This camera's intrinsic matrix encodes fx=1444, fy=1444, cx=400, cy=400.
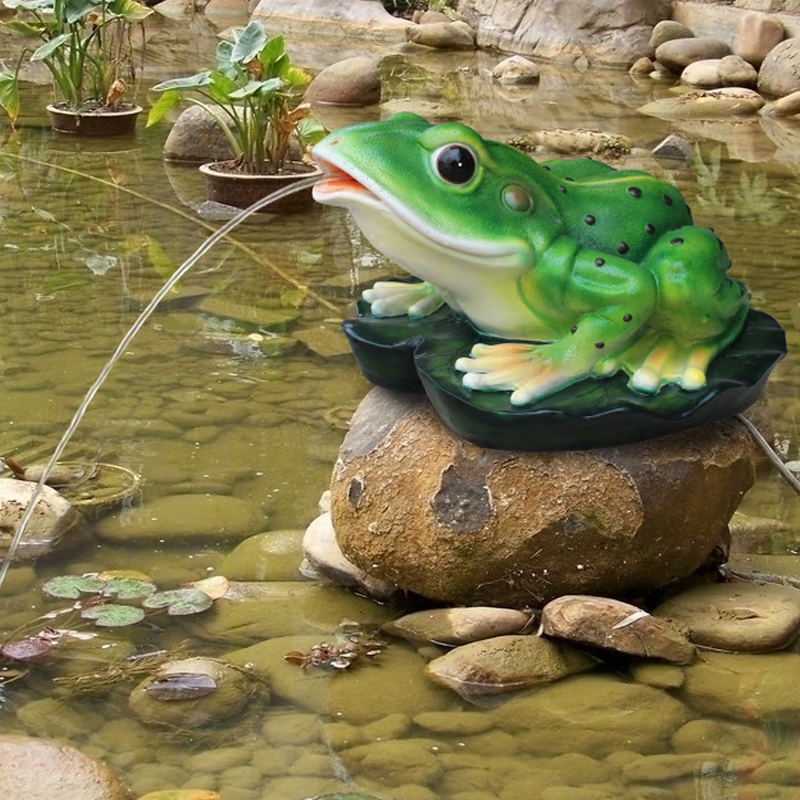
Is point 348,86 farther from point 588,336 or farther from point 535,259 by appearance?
point 588,336

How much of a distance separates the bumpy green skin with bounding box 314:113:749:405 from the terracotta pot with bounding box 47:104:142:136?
24.1ft

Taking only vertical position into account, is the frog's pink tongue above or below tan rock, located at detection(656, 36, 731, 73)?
above

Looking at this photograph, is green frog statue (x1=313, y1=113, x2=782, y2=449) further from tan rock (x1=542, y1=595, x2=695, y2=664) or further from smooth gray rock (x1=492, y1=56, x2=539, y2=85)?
smooth gray rock (x1=492, y1=56, x2=539, y2=85)

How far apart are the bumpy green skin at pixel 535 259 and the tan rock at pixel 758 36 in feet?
39.2

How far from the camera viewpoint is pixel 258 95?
310 inches

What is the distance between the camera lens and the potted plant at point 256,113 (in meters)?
8.02

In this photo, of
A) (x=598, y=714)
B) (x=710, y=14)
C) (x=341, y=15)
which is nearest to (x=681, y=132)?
(x=710, y=14)

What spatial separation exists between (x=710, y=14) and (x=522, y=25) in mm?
2519

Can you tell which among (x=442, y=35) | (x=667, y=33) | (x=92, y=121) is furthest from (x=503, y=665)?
(x=442, y=35)

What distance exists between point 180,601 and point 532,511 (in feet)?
3.23

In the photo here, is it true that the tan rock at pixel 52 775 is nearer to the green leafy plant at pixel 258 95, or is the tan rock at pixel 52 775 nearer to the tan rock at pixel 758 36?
the green leafy plant at pixel 258 95

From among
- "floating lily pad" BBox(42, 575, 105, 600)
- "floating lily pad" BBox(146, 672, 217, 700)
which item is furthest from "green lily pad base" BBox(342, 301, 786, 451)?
"floating lily pad" BBox(42, 575, 105, 600)

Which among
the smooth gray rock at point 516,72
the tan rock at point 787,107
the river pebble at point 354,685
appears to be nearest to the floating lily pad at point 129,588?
the river pebble at point 354,685

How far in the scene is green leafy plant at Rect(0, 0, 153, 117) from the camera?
32.2 feet
